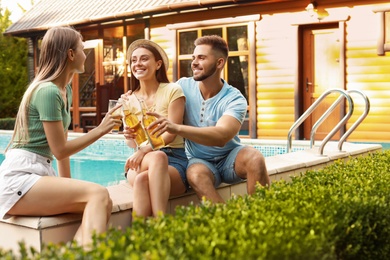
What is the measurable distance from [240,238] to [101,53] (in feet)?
40.0

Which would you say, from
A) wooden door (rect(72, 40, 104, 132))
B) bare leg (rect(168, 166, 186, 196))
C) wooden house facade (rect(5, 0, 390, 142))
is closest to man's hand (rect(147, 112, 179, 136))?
bare leg (rect(168, 166, 186, 196))

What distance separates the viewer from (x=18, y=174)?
284cm

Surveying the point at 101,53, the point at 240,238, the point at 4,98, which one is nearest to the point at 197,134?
the point at 240,238

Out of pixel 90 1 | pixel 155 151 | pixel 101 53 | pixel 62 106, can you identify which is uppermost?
pixel 90 1

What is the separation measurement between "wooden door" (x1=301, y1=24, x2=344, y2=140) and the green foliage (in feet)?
32.2

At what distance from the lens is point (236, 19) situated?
36.9 ft

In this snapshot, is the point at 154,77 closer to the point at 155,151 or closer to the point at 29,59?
the point at 155,151

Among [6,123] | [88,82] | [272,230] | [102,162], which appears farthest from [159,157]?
[6,123]

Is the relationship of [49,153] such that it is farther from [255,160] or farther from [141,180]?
[255,160]

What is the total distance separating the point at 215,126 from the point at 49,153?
0.95 metres

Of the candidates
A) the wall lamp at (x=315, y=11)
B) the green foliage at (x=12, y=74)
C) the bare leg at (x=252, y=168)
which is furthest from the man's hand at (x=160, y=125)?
the green foliage at (x=12, y=74)

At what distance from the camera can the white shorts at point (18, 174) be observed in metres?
2.80

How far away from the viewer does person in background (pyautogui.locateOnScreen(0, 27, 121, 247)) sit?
2779 millimetres

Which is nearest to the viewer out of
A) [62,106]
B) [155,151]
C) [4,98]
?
[62,106]
